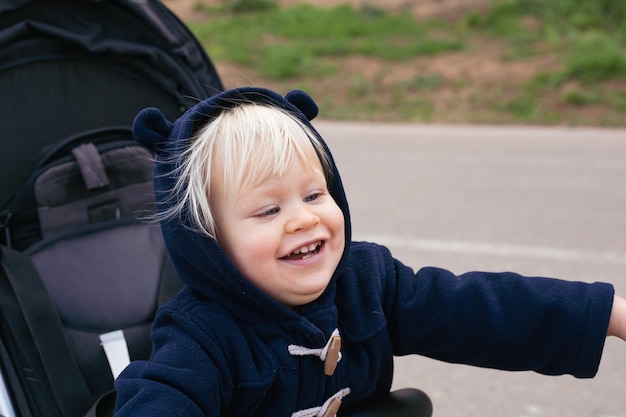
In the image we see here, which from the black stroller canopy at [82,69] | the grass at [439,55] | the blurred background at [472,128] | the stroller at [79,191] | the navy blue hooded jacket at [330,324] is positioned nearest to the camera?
the navy blue hooded jacket at [330,324]

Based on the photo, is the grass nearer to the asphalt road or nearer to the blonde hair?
the asphalt road

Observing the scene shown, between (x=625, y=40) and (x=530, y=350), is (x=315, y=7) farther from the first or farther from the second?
(x=530, y=350)

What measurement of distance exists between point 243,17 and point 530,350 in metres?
14.3

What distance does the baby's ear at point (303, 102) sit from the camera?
5.31ft

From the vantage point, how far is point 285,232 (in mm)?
1467

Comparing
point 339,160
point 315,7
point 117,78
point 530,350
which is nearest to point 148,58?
point 117,78

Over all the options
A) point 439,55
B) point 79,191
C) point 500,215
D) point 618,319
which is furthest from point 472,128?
point 618,319

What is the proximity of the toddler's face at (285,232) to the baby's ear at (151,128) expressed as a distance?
14cm

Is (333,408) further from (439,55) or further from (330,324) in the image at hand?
(439,55)

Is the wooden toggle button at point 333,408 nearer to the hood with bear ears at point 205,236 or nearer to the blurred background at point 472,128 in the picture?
the hood with bear ears at point 205,236

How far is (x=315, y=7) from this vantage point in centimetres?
1531

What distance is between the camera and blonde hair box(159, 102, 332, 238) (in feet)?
4.85

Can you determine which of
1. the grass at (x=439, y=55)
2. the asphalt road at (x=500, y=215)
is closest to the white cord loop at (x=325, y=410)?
the asphalt road at (x=500, y=215)

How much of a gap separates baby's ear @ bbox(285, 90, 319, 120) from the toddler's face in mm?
163
